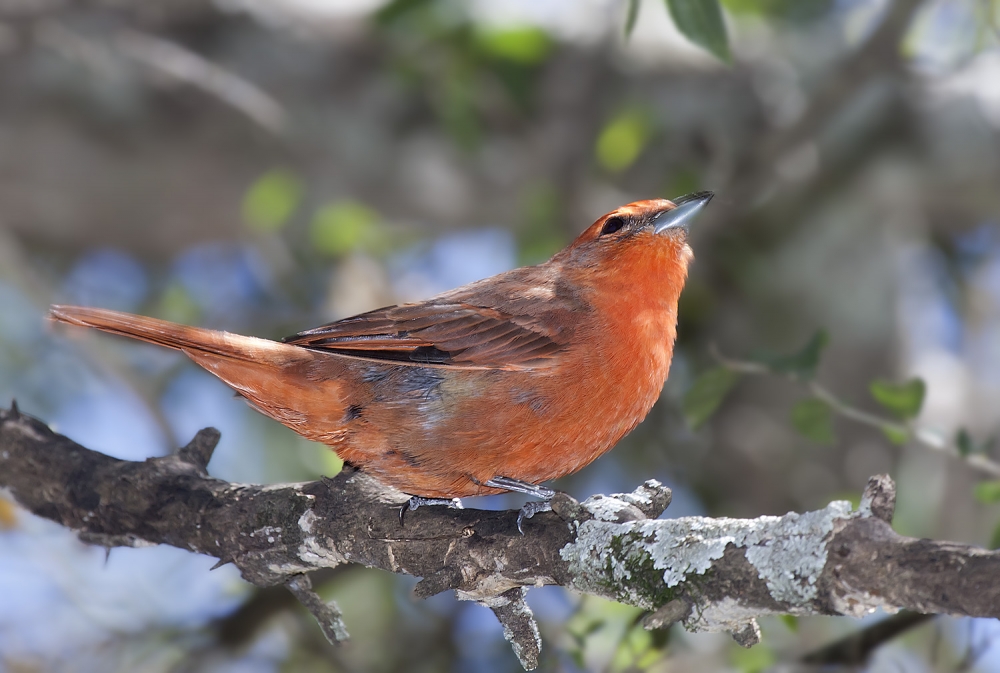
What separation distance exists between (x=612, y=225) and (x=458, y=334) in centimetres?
103

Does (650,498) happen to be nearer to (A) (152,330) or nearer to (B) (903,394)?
(B) (903,394)

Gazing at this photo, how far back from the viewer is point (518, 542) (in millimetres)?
2982

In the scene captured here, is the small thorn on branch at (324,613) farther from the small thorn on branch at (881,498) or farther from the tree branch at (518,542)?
the small thorn on branch at (881,498)

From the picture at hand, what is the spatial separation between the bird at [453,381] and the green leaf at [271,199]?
2.45 meters

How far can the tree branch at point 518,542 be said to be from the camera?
221cm

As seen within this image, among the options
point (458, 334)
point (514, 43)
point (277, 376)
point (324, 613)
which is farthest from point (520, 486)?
point (514, 43)

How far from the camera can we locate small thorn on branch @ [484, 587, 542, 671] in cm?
302

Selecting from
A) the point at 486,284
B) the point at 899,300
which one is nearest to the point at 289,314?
the point at 486,284

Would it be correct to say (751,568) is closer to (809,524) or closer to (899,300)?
(809,524)

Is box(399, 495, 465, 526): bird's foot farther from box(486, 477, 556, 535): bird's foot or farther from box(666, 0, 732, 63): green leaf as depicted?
box(666, 0, 732, 63): green leaf

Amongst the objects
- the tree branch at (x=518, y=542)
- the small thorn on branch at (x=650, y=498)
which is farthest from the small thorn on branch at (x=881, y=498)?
the small thorn on branch at (x=650, y=498)

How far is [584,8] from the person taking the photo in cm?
655

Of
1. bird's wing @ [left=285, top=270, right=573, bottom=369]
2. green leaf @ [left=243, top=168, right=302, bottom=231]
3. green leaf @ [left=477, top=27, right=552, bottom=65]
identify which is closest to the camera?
bird's wing @ [left=285, top=270, right=573, bottom=369]

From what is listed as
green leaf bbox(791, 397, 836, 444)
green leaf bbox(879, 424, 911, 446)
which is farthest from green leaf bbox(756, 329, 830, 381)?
green leaf bbox(879, 424, 911, 446)
